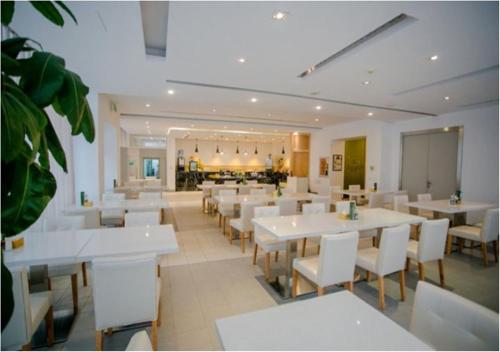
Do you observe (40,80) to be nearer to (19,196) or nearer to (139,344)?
(19,196)

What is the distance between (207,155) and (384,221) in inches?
514

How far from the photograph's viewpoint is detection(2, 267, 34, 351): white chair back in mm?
1647

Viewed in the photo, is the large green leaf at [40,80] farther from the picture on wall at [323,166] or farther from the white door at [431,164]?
the picture on wall at [323,166]

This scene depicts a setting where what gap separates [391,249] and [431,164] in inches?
235

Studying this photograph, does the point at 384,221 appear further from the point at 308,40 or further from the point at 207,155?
the point at 207,155

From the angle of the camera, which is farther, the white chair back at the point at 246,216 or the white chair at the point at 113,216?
the white chair at the point at 113,216

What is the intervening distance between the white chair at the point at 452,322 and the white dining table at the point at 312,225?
1.31m

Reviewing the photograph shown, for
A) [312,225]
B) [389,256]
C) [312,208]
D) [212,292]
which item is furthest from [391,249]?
[212,292]

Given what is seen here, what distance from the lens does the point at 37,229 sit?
326 cm

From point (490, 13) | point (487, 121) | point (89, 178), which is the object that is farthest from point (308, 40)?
point (487, 121)

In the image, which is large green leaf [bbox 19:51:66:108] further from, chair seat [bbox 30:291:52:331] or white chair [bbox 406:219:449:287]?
white chair [bbox 406:219:449:287]

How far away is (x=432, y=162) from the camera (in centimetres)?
715

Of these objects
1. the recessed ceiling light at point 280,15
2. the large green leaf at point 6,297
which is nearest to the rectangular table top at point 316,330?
the large green leaf at point 6,297

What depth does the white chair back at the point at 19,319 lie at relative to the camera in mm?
1647
